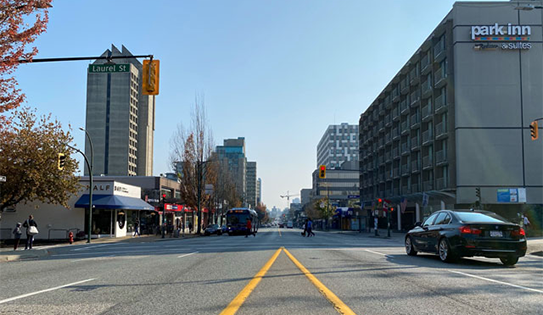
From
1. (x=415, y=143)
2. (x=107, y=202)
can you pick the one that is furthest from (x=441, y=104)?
(x=107, y=202)

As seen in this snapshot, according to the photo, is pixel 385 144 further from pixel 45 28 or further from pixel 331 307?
pixel 331 307

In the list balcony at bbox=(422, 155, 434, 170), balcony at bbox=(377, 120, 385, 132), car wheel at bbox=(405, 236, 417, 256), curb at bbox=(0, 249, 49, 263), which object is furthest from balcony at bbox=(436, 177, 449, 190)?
curb at bbox=(0, 249, 49, 263)

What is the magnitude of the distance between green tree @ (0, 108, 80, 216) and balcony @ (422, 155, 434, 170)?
1427 inches

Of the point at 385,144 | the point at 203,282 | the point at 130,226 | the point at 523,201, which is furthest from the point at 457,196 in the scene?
the point at 203,282

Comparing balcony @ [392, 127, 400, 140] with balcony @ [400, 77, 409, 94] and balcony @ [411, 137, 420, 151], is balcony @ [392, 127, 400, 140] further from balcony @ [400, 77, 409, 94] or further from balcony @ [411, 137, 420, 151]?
balcony @ [411, 137, 420, 151]

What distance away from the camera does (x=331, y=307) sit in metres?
6.98

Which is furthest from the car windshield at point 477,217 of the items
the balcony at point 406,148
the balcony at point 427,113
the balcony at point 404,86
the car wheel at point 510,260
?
the balcony at point 404,86

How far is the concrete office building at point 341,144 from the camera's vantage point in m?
174

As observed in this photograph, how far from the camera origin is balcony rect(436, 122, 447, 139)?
47.6 meters

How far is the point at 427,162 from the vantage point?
52406mm

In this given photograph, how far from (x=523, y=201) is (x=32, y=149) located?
40561 mm

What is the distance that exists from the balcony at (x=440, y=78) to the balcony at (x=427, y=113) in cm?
310

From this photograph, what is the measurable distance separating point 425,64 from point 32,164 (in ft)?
141

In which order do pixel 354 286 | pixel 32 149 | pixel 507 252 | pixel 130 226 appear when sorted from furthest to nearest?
pixel 130 226 < pixel 32 149 < pixel 507 252 < pixel 354 286
